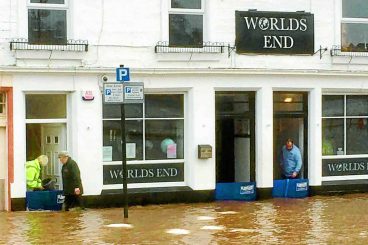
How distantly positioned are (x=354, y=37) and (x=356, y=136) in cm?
277

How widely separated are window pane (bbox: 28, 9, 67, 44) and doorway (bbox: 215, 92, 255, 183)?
438 cm

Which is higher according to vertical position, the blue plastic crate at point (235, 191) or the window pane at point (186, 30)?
the window pane at point (186, 30)

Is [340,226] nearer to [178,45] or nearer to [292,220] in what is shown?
[292,220]

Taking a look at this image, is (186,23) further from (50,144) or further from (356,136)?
(356,136)

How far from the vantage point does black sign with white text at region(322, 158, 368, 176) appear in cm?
2155

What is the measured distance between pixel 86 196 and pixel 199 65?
434cm

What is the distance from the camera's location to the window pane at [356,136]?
71.8ft

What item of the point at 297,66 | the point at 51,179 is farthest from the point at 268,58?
the point at 51,179

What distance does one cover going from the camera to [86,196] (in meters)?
19.0

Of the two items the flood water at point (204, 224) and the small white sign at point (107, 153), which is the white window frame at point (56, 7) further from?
the flood water at point (204, 224)

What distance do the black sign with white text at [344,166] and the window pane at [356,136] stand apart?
0.85 feet

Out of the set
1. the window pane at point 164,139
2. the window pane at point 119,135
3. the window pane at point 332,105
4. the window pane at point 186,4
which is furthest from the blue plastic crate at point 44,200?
the window pane at point 332,105

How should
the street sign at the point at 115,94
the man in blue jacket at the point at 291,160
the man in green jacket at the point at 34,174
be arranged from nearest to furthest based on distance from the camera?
the street sign at the point at 115,94 < the man in green jacket at the point at 34,174 < the man in blue jacket at the point at 291,160

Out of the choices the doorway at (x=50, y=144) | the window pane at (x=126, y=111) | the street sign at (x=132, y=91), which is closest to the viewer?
the street sign at (x=132, y=91)
